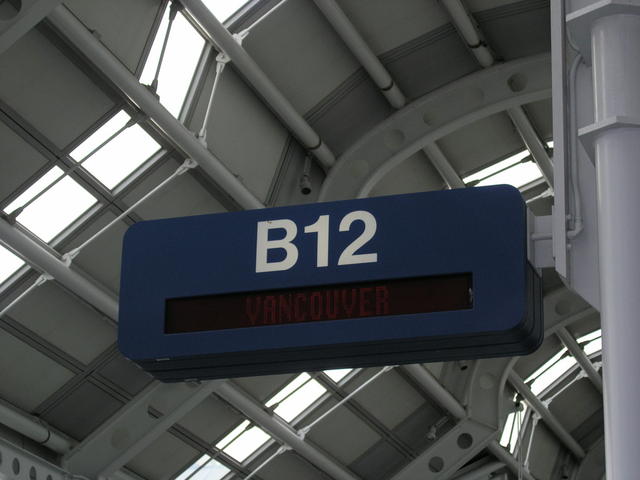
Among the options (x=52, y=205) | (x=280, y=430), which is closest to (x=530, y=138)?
(x=280, y=430)

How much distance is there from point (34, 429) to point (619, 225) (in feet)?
40.1

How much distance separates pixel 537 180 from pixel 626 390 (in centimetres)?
1599

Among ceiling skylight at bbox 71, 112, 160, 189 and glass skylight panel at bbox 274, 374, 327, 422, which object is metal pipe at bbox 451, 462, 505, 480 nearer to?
glass skylight panel at bbox 274, 374, 327, 422

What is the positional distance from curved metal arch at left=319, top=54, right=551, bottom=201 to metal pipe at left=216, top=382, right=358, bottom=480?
132 inches

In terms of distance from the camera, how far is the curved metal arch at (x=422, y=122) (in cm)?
1577

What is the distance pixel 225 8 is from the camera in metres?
13.9

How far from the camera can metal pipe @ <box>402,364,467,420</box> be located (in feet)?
63.7

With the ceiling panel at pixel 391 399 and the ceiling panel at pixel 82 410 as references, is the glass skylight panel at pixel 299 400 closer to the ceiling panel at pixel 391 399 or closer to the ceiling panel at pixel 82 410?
the ceiling panel at pixel 391 399

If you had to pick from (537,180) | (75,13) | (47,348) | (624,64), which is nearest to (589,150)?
(624,64)

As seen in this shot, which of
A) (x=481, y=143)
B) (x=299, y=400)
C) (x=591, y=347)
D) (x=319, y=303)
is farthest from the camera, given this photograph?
(x=591, y=347)

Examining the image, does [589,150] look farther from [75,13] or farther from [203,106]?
[203,106]

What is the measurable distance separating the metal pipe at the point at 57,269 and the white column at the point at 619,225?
955cm

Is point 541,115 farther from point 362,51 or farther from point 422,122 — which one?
point 362,51

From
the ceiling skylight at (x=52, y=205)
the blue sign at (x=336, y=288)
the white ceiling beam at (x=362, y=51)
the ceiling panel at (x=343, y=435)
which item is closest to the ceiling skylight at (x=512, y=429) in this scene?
the ceiling panel at (x=343, y=435)
